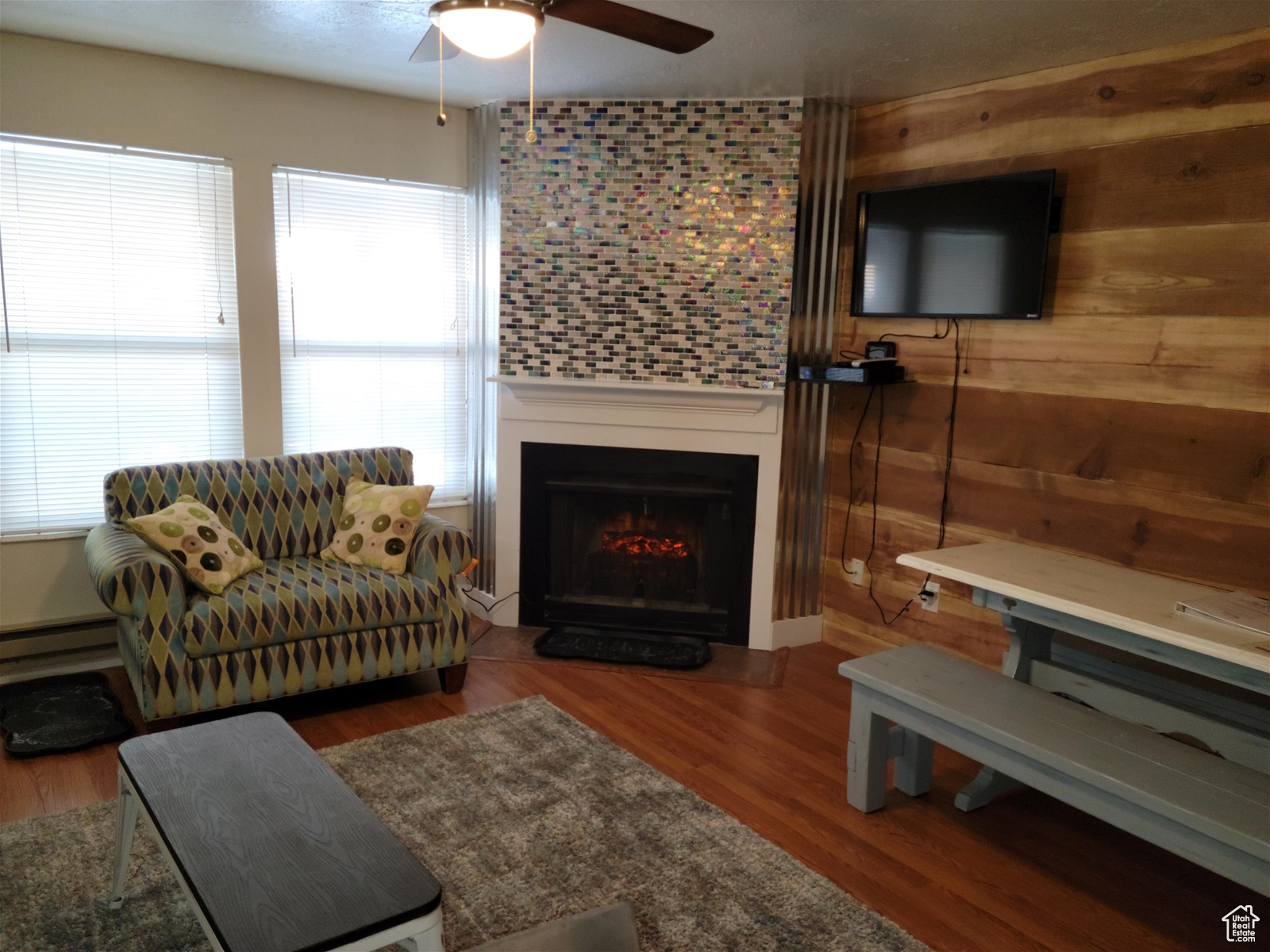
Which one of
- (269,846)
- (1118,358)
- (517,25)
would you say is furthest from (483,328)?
(269,846)

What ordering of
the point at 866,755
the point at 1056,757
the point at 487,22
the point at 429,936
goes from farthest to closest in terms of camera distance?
the point at 866,755 < the point at 1056,757 < the point at 487,22 < the point at 429,936

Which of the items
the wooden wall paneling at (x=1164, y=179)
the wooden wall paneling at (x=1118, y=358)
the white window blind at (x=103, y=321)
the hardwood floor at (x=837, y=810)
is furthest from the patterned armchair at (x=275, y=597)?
the wooden wall paneling at (x=1164, y=179)

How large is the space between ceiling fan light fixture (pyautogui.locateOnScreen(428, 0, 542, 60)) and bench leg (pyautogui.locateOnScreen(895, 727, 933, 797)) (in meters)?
2.20

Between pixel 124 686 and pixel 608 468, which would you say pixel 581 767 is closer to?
pixel 608 468

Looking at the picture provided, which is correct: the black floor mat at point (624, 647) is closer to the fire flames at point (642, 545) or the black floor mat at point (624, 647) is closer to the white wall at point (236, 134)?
the fire flames at point (642, 545)

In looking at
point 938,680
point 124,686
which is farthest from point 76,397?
point 938,680

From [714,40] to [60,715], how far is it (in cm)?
320

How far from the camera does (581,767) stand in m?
2.94

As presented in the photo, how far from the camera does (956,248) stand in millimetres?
3385

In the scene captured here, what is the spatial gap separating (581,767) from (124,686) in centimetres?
186

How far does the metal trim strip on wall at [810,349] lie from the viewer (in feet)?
12.7

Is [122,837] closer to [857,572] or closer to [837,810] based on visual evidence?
Answer: [837,810]

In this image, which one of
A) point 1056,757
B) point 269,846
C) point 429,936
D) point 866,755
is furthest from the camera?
point 866,755

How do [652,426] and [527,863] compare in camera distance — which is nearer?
[527,863]
